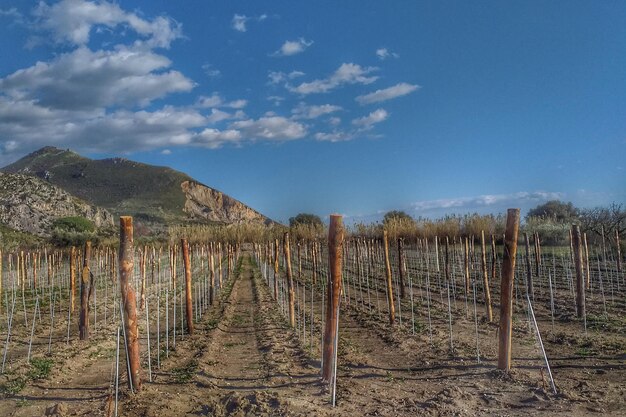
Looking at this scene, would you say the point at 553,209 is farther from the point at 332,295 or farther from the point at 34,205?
the point at 34,205

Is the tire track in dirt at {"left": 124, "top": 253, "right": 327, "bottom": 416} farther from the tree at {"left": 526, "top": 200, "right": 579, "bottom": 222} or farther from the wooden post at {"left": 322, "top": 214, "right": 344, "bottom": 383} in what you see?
the tree at {"left": 526, "top": 200, "right": 579, "bottom": 222}

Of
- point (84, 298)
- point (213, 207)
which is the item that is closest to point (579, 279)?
point (84, 298)

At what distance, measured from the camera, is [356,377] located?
21.9ft

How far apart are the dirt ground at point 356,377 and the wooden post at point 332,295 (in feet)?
1.10

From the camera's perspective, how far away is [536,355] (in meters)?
7.39

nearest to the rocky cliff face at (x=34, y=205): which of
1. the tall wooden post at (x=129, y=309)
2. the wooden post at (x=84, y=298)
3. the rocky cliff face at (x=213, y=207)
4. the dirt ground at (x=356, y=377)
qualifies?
the rocky cliff face at (x=213, y=207)

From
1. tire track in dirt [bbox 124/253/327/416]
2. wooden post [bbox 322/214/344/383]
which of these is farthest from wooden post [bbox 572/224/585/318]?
wooden post [bbox 322/214/344/383]

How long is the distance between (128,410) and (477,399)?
153 inches

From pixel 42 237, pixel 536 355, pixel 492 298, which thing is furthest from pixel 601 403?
pixel 42 237

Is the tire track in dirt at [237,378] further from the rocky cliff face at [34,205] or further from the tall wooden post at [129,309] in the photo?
the rocky cliff face at [34,205]

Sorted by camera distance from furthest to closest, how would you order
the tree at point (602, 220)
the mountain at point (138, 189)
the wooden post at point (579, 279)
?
the mountain at point (138, 189)
the tree at point (602, 220)
the wooden post at point (579, 279)

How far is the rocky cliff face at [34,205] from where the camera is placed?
4381cm

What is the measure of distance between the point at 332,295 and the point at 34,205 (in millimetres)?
49340

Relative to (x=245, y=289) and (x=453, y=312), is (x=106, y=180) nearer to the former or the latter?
(x=245, y=289)
